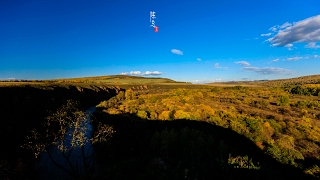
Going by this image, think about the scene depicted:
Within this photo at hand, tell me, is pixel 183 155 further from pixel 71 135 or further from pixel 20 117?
pixel 20 117

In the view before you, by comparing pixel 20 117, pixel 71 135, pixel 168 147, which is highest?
pixel 71 135

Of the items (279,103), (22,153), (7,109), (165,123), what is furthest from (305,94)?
(7,109)

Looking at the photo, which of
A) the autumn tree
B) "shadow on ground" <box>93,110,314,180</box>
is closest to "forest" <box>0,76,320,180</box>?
A: "shadow on ground" <box>93,110,314,180</box>

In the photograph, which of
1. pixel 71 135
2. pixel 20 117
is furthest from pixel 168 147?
pixel 20 117

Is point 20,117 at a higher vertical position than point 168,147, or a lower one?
lower

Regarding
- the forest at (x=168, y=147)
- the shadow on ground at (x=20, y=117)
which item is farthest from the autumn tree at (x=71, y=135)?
the shadow on ground at (x=20, y=117)

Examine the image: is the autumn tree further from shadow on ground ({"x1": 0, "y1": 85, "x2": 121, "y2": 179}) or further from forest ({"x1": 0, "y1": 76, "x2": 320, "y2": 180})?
shadow on ground ({"x1": 0, "y1": 85, "x2": 121, "y2": 179})

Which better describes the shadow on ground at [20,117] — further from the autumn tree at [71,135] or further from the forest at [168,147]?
the autumn tree at [71,135]

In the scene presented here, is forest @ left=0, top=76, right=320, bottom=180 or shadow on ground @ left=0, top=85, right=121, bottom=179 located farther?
shadow on ground @ left=0, top=85, right=121, bottom=179

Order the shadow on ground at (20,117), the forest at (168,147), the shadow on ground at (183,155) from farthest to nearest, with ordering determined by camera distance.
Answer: the shadow on ground at (20,117) < the forest at (168,147) < the shadow on ground at (183,155)

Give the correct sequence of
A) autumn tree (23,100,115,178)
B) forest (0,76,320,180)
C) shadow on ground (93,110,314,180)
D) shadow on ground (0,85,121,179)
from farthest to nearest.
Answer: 1. shadow on ground (0,85,121,179)
2. autumn tree (23,100,115,178)
3. forest (0,76,320,180)
4. shadow on ground (93,110,314,180)

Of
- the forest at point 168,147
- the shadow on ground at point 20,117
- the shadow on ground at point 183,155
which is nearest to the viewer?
the shadow on ground at point 183,155
